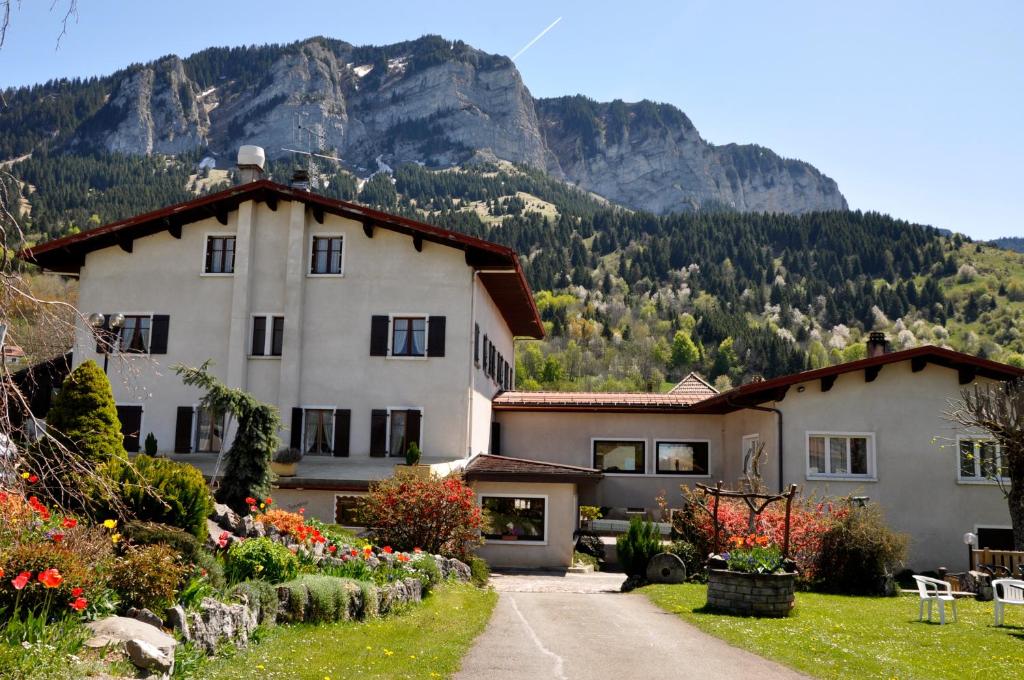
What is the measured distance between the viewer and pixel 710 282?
132 metres

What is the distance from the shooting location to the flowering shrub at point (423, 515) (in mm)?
19062

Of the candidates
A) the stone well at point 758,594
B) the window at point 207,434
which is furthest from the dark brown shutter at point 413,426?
the stone well at point 758,594

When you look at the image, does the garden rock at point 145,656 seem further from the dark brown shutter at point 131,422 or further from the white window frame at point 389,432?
the dark brown shutter at point 131,422

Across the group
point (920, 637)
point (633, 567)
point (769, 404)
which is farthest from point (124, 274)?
point (920, 637)

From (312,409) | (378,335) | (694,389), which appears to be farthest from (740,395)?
(694,389)

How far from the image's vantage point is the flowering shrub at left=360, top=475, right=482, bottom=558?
19062 millimetres

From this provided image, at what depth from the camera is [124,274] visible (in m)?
27.3

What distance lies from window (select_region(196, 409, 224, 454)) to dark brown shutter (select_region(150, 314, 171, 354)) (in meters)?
2.22

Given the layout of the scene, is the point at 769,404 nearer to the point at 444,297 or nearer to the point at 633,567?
the point at 633,567

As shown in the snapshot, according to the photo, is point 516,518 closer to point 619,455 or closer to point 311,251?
point 619,455

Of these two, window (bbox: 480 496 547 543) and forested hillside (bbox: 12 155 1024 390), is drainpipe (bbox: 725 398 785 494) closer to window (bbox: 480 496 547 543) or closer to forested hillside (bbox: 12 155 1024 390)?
window (bbox: 480 496 547 543)

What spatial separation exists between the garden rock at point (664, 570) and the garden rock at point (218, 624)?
1130 centimetres

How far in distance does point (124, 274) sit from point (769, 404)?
18.9m

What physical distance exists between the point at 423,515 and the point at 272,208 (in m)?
12.2
